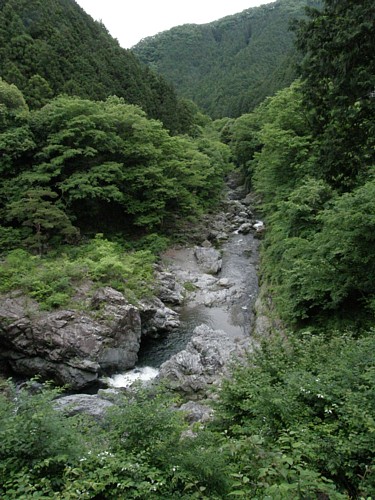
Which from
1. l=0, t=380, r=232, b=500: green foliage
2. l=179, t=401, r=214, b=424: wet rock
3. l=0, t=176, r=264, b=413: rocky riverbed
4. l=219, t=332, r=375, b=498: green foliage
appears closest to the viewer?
l=219, t=332, r=375, b=498: green foliage

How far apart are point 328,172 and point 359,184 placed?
12.7 feet

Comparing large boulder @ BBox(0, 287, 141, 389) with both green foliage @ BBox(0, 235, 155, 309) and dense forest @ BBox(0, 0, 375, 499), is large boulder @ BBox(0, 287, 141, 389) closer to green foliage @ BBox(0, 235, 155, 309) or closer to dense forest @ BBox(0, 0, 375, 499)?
green foliage @ BBox(0, 235, 155, 309)

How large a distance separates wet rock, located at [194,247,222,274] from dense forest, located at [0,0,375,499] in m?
2.77

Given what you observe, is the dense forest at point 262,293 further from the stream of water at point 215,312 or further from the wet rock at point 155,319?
the stream of water at point 215,312

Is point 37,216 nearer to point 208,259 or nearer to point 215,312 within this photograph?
point 215,312

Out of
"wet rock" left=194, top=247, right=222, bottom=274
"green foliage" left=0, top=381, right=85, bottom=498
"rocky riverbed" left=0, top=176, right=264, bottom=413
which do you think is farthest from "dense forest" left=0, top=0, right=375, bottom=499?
"wet rock" left=194, top=247, right=222, bottom=274

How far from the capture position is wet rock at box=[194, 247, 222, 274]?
24.3 m

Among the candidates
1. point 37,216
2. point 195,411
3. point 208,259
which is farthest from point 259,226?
point 195,411

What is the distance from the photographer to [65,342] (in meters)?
13.7

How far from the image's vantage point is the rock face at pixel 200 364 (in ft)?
41.4

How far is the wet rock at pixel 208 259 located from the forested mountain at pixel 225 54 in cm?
5638

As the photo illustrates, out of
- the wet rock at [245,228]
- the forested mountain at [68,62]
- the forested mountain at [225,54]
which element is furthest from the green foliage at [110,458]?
the forested mountain at [225,54]

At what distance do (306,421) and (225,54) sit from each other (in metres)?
149

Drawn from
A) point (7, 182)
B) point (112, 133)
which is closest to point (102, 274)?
point (7, 182)
